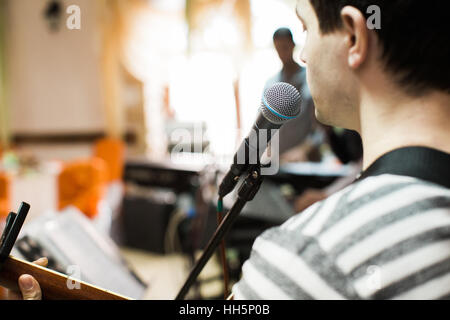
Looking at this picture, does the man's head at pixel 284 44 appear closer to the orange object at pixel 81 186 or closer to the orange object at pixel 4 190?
the orange object at pixel 81 186

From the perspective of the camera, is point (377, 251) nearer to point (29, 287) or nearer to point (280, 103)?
point (280, 103)

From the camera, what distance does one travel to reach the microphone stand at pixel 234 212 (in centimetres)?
74

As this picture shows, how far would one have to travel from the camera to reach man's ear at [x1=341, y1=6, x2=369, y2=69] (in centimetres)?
48

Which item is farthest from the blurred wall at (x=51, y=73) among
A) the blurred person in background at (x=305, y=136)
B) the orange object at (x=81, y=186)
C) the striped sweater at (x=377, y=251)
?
the striped sweater at (x=377, y=251)

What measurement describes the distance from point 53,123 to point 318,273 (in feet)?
21.8

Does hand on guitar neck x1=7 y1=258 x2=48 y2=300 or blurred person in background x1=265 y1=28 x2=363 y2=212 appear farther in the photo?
blurred person in background x1=265 y1=28 x2=363 y2=212

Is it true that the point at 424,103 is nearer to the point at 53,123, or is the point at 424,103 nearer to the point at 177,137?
the point at 177,137

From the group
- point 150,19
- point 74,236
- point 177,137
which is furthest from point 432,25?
point 150,19

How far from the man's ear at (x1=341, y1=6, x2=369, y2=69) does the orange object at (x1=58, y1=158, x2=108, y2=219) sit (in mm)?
2928

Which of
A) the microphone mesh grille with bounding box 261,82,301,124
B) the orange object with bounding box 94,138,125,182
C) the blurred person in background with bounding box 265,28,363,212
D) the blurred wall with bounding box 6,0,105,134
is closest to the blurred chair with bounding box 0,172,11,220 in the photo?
the orange object with bounding box 94,138,125,182

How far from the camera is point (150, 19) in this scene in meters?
5.35

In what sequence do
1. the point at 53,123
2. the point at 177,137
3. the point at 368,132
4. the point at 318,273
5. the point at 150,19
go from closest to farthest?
1. the point at 318,273
2. the point at 368,132
3. the point at 177,137
4. the point at 150,19
5. the point at 53,123

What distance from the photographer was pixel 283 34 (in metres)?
0.91

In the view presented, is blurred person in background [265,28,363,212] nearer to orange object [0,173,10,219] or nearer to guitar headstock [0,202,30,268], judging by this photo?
guitar headstock [0,202,30,268]
